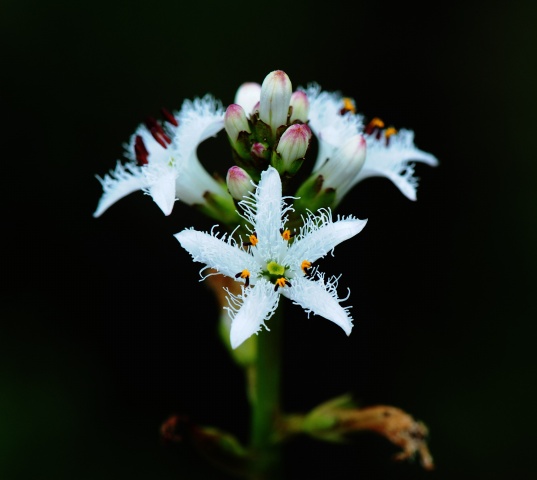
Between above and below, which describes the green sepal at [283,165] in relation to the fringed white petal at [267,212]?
above

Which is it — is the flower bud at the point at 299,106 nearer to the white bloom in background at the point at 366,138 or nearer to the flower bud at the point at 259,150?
the white bloom in background at the point at 366,138

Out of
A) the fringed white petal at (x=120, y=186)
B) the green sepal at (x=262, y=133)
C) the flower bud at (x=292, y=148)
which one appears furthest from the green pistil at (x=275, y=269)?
the fringed white petal at (x=120, y=186)

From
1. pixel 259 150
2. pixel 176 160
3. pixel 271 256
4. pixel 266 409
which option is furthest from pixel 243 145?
pixel 266 409

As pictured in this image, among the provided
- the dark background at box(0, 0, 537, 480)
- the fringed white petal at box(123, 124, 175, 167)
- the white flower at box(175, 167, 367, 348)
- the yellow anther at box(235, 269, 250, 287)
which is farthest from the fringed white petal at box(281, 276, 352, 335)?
the dark background at box(0, 0, 537, 480)

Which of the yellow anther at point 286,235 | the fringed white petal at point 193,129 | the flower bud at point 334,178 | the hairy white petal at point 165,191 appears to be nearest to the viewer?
the hairy white petal at point 165,191

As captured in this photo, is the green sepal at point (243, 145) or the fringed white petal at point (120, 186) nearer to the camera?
the green sepal at point (243, 145)

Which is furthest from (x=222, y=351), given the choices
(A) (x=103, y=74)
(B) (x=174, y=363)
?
(A) (x=103, y=74)

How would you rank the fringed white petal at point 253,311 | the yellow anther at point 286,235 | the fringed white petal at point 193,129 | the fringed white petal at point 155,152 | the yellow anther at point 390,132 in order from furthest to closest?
the yellow anther at point 390,132
the fringed white petal at point 155,152
the fringed white petal at point 193,129
the yellow anther at point 286,235
the fringed white petal at point 253,311

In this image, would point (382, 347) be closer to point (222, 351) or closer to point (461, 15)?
point (222, 351)
